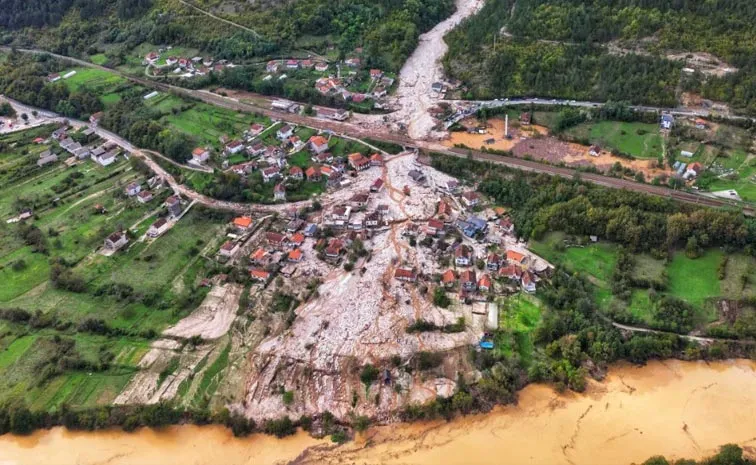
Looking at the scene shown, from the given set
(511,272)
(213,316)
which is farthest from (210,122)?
(511,272)

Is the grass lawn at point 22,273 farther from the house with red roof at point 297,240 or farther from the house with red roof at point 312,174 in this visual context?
the house with red roof at point 312,174

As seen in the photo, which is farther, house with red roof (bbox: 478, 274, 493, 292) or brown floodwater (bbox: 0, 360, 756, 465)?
house with red roof (bbox: 478, 274, 493, 292)

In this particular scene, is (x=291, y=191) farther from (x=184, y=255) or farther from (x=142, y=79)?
(x=142, y=79)

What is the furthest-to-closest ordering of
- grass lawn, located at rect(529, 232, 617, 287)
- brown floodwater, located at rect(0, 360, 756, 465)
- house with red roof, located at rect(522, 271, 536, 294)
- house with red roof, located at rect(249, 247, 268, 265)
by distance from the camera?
house with red roof, located at rect(249, 247, 268, 265) → grass lawn, located at rect(529, 232, 617, 287) → house with red roof, located at rect(522, 271, 536, 294) → brown floodwater, located at rect(0, 360, 756, 465)

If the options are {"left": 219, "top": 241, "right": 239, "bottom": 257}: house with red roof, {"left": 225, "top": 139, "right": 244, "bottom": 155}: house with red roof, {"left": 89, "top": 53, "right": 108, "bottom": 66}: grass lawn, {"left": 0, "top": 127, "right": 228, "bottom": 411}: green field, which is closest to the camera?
{"left": 0, "top": 127, "right": 228, "bottom": 411}: green field

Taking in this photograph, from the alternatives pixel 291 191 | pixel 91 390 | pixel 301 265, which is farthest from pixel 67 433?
pixel 291 191

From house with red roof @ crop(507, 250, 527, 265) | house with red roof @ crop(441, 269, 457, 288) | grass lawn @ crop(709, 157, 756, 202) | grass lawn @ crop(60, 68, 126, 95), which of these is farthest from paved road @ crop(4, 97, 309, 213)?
grass lawn @ crop(709, 157, 756, 202)

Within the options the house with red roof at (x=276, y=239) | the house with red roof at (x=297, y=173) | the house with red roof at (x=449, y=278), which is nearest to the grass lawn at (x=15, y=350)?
the house with red roof at (x=276, y=239)

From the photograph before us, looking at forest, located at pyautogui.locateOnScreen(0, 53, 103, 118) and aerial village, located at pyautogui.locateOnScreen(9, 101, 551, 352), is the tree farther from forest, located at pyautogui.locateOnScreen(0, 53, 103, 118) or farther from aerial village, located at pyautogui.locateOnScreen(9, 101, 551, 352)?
forest, located at pyautogui.locateOnScreen(0, 53, 103, 118)

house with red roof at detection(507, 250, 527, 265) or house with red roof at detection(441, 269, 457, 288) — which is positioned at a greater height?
house with red roof at detection(507, 250, 527, 265)
